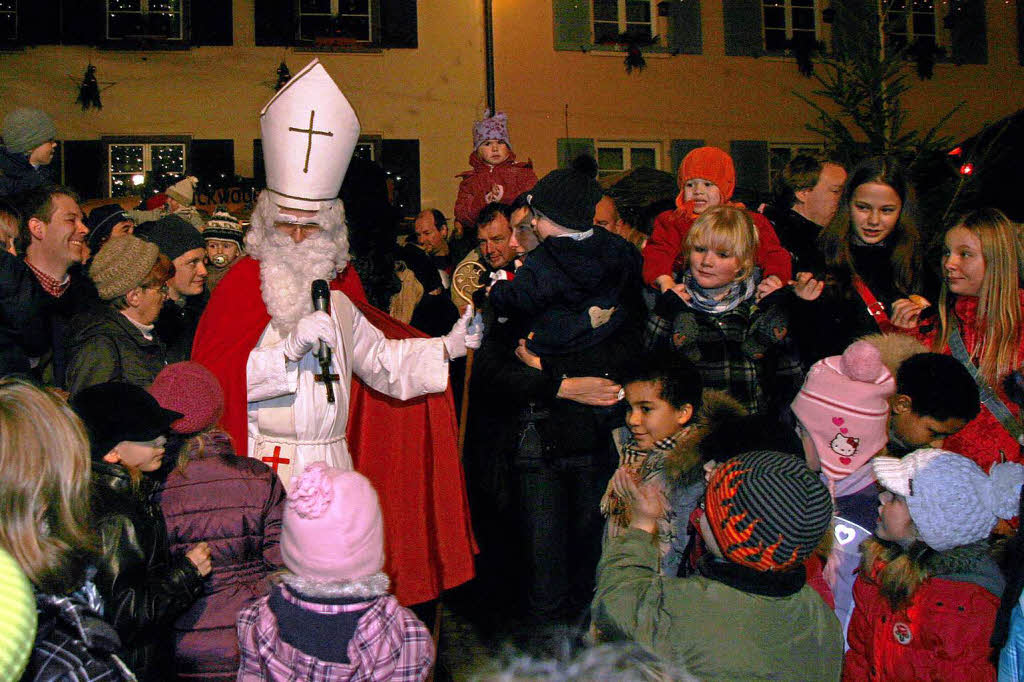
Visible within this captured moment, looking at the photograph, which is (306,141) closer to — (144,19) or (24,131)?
(24,131)

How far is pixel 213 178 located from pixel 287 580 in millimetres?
9994

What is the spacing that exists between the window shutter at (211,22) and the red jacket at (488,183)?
9.74 meters

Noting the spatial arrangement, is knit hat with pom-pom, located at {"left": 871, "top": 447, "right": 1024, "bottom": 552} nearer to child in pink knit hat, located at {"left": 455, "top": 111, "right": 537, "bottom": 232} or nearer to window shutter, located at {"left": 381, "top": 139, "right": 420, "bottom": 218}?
child in pink knit hat, located at {"left": 455, "top": 111, "right": 537, "bottom": 232}

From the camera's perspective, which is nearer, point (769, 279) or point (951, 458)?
point (951, 458)

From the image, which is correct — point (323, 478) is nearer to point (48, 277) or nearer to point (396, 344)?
point (396, 344)

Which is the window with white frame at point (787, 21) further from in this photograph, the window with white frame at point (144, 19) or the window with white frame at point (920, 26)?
the window with white frame at point (144, 19)

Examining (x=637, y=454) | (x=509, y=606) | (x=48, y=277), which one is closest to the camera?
(x=637, y=454)

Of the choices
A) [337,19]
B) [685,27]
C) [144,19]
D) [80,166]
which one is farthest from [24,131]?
[685,27]

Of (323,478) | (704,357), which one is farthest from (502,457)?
(323,478)

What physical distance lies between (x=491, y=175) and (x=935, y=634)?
198 inches

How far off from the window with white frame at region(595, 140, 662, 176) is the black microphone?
1315cm

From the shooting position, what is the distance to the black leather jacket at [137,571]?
2977 millimetres

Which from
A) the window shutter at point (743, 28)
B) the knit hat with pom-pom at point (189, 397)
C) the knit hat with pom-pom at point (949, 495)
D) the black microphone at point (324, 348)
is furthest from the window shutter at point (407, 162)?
the knit hat with pom-pom at point (949, 495)

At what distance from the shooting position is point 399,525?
5.01 meters
